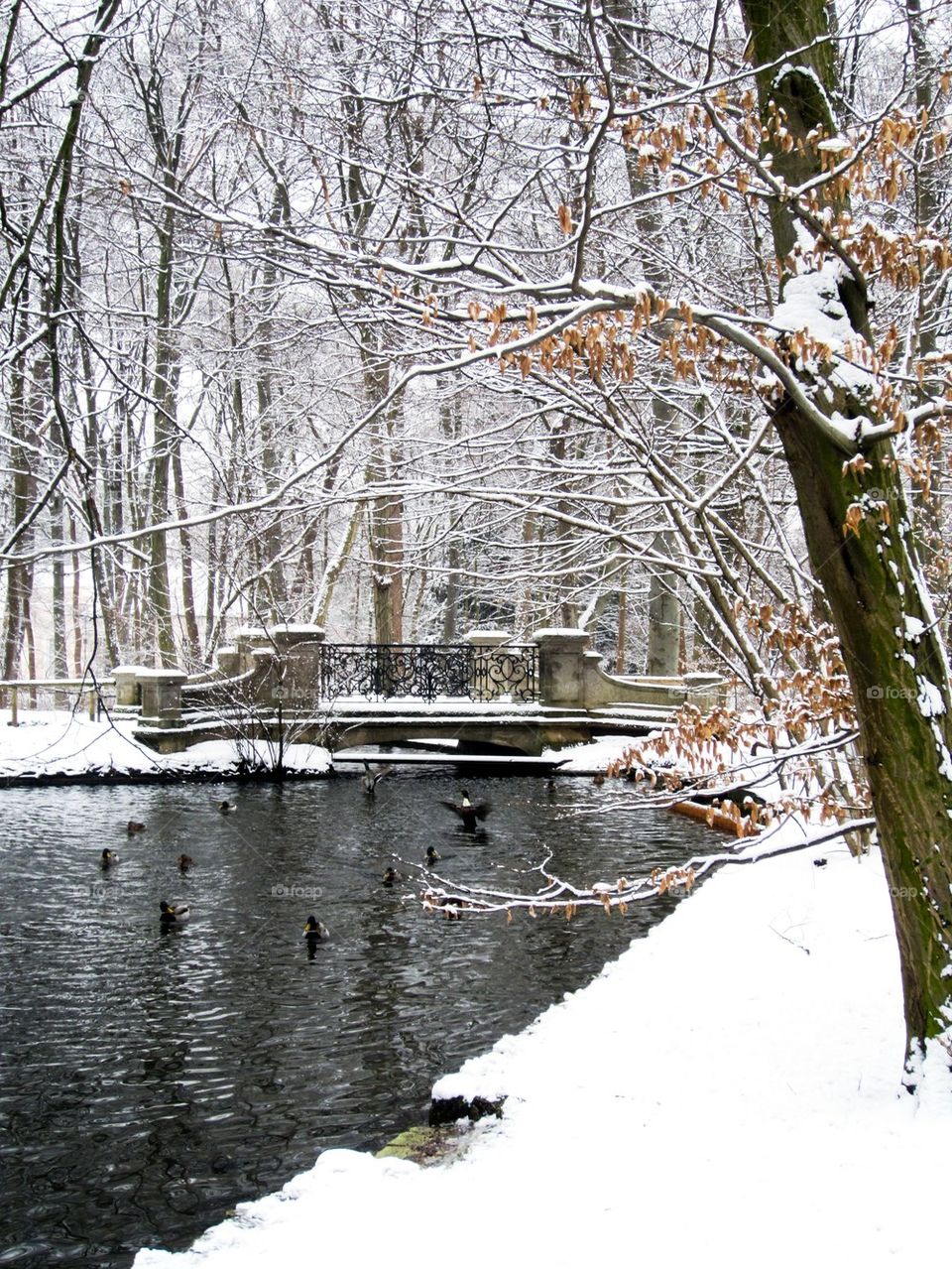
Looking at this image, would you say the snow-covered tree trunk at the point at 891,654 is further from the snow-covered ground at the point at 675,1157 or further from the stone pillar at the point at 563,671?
the stone pillar at the point at 563,671

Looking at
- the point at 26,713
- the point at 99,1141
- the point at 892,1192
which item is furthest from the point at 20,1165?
the point at 26,713

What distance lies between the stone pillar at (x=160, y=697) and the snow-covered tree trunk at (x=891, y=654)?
17.6 meters

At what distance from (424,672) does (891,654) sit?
19623 millimetres

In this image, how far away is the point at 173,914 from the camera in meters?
10.5

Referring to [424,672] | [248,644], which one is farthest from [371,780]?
[424,672]

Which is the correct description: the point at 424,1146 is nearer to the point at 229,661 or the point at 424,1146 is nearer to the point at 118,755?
the point at 118,755

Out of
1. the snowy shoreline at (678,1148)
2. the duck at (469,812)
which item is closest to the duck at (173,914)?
the snowy shoreline at (678,1148)

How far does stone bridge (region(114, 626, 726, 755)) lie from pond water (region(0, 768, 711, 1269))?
538cm

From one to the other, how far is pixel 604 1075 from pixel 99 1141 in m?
2.87

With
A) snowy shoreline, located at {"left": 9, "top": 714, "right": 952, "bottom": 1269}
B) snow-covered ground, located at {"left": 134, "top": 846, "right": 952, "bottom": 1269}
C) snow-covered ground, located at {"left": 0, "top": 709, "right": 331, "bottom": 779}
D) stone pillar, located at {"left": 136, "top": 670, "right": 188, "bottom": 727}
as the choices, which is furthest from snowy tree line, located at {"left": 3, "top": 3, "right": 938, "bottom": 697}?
stone pillar, located at {"left": 136, "top": 670, "right": 188, "bottom": 727}

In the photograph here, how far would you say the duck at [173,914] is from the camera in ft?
34.3

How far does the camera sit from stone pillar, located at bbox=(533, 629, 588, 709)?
23.5m

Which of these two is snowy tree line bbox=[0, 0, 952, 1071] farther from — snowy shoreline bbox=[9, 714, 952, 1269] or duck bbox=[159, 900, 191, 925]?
duck bbox=[159, 900, 191, 925]

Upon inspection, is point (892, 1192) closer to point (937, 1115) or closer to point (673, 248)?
point (937, 1115)
